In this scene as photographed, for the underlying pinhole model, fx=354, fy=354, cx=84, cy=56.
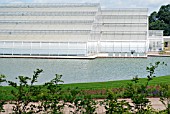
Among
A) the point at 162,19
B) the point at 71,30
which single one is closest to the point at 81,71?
the point at 71,30

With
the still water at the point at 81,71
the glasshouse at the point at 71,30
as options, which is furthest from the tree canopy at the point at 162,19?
the still water at the point at 81,71

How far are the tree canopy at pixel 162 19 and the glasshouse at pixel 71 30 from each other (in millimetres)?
24029

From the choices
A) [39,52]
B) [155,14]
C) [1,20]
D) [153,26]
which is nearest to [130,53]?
[39,52]

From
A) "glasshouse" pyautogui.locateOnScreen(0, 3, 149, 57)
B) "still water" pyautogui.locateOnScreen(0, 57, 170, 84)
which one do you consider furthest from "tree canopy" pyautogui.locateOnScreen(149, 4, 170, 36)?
"still water" pyautogui.locateOnScreen(0, 57, 170, 84)

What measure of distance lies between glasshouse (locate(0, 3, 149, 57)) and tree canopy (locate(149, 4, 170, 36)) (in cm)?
2403

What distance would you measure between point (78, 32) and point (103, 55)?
17.9ft

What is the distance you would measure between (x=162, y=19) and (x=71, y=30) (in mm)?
49461

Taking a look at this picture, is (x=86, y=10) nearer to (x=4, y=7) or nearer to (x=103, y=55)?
(x=103, y=55)

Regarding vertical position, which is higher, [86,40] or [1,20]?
[1,20]

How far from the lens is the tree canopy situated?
8621 cm

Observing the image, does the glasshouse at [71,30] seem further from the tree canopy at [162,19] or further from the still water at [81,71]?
the tree canopy at [162,19]

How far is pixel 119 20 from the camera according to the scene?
200 feet

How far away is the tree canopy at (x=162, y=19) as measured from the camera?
3394 inches

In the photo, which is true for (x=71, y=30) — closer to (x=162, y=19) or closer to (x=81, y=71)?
(x=81, y=71)
